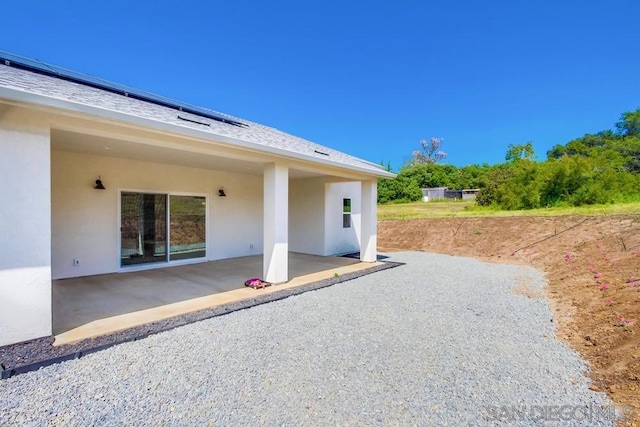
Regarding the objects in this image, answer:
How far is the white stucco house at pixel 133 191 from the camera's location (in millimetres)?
3787

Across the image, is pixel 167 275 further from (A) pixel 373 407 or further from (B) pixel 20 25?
(B) pixel 20 25

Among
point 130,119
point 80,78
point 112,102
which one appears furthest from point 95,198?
point 130,119

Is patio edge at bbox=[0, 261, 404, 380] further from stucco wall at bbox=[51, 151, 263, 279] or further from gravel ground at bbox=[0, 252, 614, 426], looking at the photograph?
stucco wall at bbox=[51, 151, 263, 279]

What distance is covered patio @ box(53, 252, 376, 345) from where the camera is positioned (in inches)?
184

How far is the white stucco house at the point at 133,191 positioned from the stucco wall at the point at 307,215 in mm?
53

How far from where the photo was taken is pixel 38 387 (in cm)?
293

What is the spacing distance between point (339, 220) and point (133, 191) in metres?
7.57

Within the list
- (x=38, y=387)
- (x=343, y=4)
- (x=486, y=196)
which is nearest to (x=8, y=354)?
(x=38, y=387)

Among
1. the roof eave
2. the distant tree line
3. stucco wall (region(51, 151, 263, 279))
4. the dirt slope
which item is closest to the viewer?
the roof eave

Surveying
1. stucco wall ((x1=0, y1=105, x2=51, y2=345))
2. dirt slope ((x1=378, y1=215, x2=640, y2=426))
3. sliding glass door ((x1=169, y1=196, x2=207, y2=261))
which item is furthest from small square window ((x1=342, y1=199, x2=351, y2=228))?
stucco wall ((x1=0, y1=105, x2=51, y2=345))

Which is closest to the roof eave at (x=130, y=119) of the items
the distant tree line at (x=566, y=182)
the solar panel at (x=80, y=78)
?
the solar panel at (x=80, y=78)

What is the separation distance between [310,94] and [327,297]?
903 inches

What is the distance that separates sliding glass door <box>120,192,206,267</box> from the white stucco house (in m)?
0.03

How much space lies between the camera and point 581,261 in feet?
31.4
